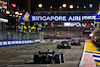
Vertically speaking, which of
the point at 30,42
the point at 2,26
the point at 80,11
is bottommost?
the point at 30,42

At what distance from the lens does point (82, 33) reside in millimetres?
106875

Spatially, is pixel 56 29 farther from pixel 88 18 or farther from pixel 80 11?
pixel 88 18

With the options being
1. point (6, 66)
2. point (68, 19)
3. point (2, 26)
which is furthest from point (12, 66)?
point (2, 26)

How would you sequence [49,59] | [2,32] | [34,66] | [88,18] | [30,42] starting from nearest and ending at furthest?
1. [34,66]
2. [49,59]
3. [88,18]
4. [2,32]
5. [30,42]

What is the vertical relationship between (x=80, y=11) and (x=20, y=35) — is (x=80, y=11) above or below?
above

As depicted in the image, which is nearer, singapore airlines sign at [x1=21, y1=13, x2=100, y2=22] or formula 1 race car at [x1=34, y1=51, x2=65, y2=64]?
formula 1 race car at [x1=34, y1=51, x2=65, y2=64]

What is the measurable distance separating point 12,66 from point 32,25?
230ft

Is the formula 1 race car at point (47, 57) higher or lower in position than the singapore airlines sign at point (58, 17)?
lower

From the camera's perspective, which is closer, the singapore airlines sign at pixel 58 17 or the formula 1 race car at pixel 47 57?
the formula 1 race car at pixel 47 57

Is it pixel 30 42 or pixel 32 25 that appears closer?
pixel 30 42

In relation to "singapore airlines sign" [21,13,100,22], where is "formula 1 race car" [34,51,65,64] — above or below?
below

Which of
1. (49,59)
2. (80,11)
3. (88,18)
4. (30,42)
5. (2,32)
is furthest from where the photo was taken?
(80,11)

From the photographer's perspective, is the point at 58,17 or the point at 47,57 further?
the point at 58,17

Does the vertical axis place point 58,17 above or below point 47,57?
above
